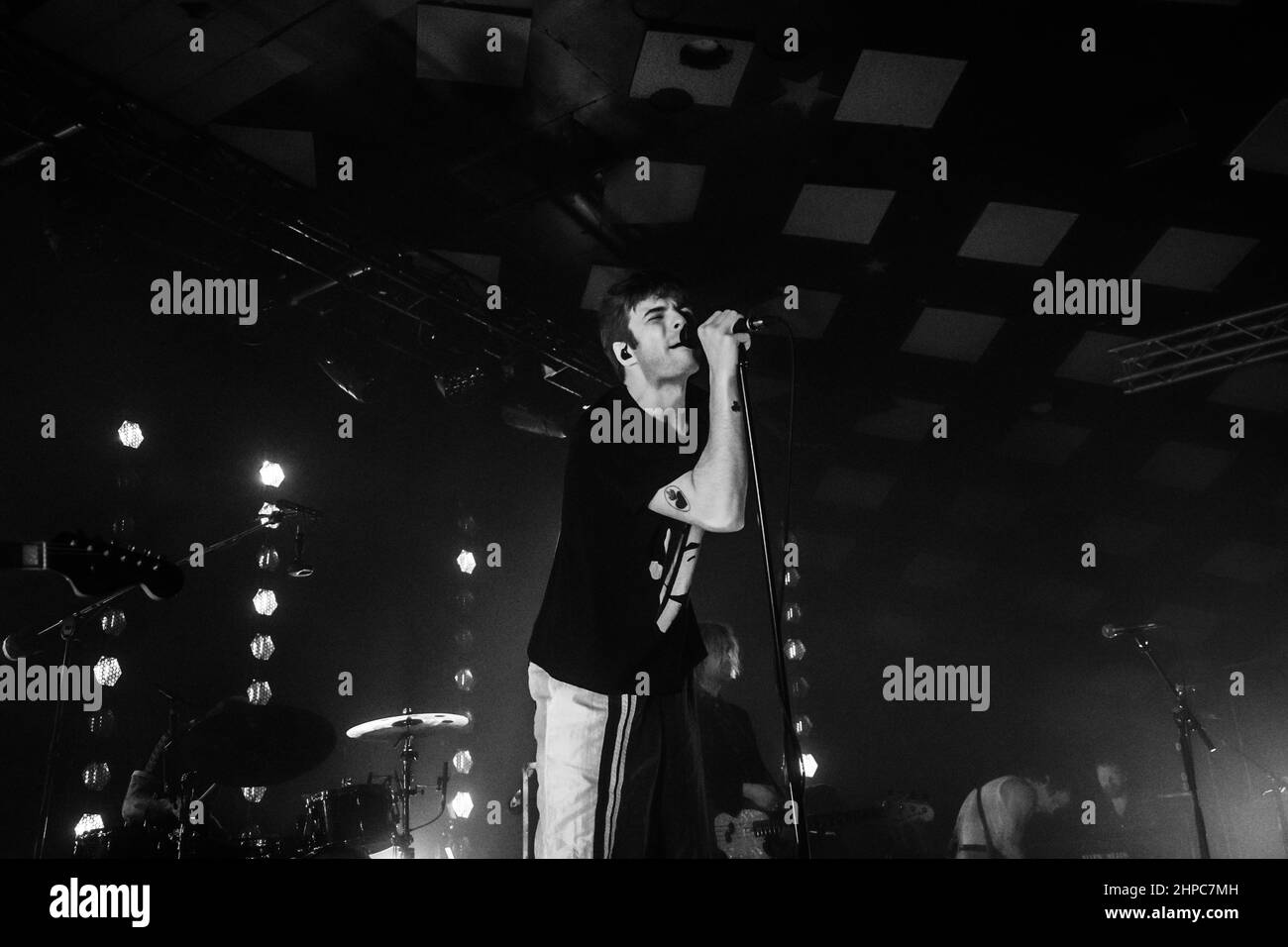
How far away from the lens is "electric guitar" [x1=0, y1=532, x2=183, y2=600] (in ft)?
8.10

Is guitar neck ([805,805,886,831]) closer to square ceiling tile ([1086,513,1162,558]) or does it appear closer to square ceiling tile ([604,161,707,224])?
square ceiling tile ([604,161,707,224])

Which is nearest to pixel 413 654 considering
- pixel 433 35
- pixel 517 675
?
pixel 517 675

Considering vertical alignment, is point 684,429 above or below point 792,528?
below

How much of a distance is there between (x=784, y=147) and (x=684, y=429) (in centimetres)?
297

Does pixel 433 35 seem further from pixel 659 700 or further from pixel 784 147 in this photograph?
pixel 659 700

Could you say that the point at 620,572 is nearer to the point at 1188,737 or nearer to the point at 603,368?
the point at 603,368

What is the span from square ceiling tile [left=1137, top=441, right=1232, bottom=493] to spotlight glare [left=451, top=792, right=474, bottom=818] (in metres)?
4.78

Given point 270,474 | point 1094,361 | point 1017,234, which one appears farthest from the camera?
point 1094,361

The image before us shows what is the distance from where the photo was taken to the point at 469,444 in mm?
6242

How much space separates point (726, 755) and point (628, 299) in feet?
7.62

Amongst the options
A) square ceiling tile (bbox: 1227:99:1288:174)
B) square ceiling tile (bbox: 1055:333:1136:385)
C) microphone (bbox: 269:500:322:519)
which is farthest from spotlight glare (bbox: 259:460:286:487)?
square ceiling tile (bbox: 1227:99:1288:174)
